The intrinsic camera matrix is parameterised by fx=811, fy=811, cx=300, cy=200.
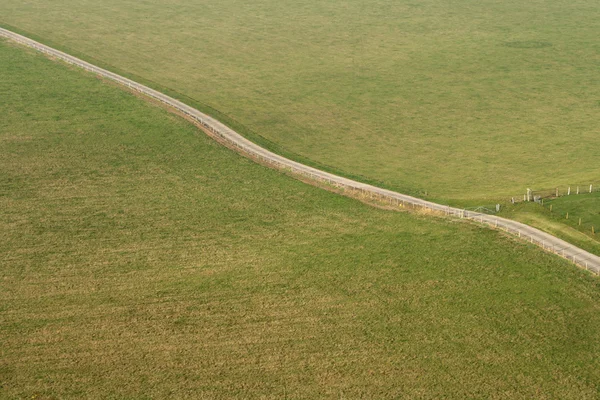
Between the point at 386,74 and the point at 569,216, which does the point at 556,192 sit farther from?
the point at 386,74

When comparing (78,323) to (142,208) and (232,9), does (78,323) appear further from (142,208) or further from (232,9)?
(232,9)

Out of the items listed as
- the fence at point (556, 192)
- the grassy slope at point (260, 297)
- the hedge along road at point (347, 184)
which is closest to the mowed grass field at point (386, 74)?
the fence at point (556, 192)

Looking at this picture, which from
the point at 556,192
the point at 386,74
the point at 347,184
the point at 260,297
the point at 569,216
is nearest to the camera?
the point at 260,297

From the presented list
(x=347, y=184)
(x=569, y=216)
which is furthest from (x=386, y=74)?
(x=569, y=216)

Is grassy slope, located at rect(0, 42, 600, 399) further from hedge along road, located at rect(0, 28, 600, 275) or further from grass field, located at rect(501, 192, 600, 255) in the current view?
grass field, located at rect(501, 192, 600, 255)

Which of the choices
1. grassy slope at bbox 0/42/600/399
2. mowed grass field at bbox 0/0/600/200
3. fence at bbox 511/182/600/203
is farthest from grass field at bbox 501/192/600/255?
mowed grass field at bbox 0/0/600/200

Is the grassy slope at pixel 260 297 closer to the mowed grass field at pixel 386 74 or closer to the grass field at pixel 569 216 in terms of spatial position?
the grass field at pixel 569 216
